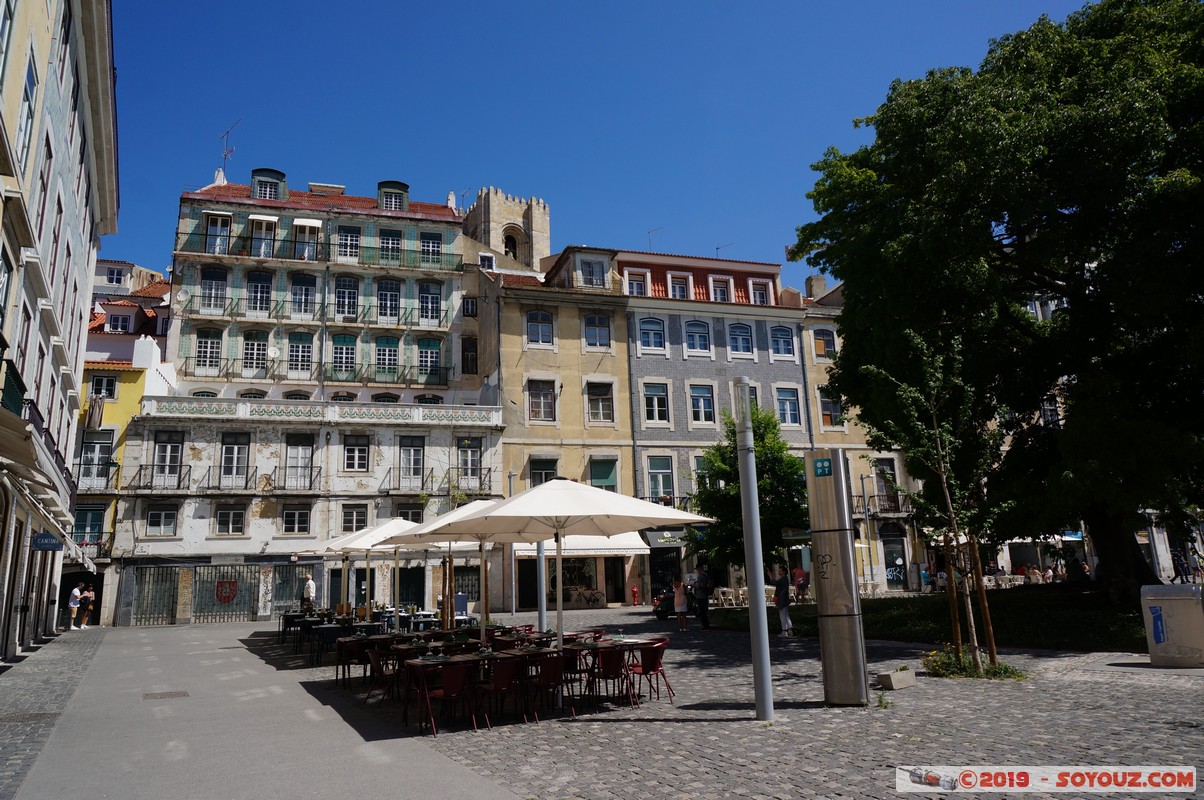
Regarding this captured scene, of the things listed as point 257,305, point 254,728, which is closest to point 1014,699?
point 254,728

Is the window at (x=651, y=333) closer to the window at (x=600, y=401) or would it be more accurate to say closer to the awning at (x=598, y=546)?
the window at (x=600, y=401)

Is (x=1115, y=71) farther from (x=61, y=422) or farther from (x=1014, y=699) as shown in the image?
(x=61, y=422)

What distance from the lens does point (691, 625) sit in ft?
79.2

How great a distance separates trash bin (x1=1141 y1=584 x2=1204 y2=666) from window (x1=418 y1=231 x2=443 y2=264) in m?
35.0

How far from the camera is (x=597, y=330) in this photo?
37.9 meters

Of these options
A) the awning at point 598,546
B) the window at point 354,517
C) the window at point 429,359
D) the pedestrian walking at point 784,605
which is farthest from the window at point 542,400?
the pedestrian walking at point 784,605

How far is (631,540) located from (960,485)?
7374 millimetres

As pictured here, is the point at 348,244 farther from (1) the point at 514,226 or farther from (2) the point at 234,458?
(1) the point at 514,226

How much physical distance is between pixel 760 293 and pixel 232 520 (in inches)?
1064

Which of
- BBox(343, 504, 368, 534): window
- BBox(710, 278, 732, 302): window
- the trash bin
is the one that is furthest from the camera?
BBox(710, 278, 732, 302): window

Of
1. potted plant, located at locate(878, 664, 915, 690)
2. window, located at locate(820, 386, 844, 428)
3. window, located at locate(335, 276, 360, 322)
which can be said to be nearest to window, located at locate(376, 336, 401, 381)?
window, located at locate(335, 276, 360, 322)

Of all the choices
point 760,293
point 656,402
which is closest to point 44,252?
point 656,402

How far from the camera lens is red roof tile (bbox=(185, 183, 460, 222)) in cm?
4044

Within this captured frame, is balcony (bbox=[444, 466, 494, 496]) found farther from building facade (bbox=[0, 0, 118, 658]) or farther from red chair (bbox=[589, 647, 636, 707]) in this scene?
red chair (bbox=[589, 647, 636, 707])
